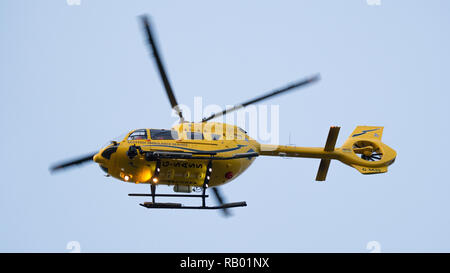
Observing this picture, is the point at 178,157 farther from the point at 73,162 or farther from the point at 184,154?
the point at 73,162

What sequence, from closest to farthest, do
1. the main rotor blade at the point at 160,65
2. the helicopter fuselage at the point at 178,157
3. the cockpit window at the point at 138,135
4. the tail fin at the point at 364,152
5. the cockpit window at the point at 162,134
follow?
the main rotor blade at the point at 160,65 < the helicopter fuselage at the point at 178,157 < the cockpit window at the point at 138,135 < the cockpit window at the point at 162,134 < the tail fin at the point at 364,152

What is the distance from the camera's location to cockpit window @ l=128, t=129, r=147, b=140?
19422 millimetres

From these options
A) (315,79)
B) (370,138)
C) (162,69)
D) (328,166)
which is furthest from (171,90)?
(370,138)

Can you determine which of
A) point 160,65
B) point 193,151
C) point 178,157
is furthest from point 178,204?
point 160,65

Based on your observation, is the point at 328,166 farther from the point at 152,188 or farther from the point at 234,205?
the point at 152,188

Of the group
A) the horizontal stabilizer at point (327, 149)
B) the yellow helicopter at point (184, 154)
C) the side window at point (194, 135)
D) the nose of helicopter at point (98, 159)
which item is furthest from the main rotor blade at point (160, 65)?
the horizontal stabilizer at point (327, 149)

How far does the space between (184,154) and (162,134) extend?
1.01m

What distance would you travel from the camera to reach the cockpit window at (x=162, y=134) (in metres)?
19.5

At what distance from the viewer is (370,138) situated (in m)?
24.0

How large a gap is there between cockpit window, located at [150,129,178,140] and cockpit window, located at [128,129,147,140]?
214mm

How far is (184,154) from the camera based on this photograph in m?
19.3

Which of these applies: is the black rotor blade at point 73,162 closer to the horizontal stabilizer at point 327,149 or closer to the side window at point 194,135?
the side window at point 194,135

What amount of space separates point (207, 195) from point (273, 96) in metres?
3.80
